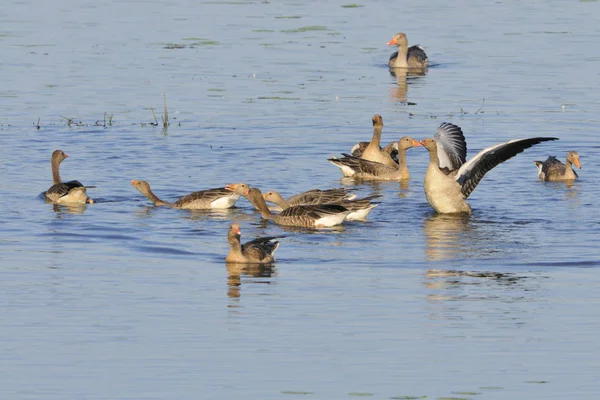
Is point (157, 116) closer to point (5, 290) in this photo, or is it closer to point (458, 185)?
point (458, 185)

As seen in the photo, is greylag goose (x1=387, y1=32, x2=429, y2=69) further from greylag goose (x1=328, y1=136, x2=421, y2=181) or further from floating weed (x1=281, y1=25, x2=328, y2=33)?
greylag goose (x1=328, y1=136, x2=421, y2=181)

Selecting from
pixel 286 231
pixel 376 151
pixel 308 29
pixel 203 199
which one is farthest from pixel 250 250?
pixel 308 29

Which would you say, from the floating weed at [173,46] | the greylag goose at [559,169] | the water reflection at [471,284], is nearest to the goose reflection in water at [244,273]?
the water reflection at [471,284]

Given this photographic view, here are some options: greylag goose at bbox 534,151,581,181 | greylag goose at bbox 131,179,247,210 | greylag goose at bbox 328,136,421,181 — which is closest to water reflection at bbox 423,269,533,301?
greylag goose at bbox 131,179,247,210

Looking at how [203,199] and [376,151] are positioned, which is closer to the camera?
[203,199]

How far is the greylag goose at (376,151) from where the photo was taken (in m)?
25.0

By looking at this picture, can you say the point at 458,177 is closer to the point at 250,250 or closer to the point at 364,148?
the point at 364,148

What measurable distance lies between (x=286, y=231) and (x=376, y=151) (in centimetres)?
617

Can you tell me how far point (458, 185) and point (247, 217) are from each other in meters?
3.24

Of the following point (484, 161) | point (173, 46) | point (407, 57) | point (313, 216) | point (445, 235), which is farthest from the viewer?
point (173, 46)

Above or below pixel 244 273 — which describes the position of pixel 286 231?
above

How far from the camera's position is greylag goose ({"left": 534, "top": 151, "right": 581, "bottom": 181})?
22.7 m

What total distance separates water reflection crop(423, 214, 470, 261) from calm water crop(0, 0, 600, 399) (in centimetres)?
7

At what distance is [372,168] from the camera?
79.5 feet
